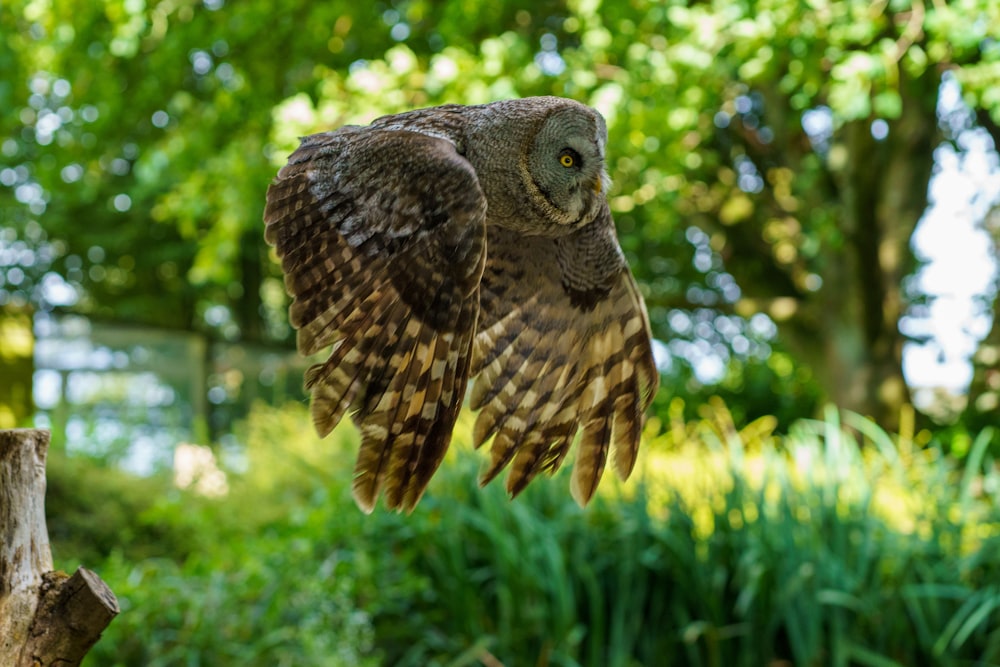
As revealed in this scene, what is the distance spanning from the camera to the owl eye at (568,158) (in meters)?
1.67

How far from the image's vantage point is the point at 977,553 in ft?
13.3

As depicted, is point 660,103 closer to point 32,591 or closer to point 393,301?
point 393,301

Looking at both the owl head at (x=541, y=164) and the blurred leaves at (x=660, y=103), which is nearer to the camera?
the owl head at (x=541, y=164)

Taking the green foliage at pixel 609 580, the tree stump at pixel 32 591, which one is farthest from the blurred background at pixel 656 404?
Result: the tree stump at pixel 32 591

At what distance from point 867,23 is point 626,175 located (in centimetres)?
166

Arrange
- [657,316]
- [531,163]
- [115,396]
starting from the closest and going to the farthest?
1. [531,163]
2. [115,396]
3. [657,316]

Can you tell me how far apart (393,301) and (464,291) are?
13cm

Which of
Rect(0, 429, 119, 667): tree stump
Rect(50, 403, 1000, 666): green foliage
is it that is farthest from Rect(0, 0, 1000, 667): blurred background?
Rect(0, 429, 119, 667): tree stump

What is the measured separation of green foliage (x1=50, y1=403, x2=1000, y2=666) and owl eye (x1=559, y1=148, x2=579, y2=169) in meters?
2.20

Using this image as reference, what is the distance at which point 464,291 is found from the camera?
150 centimetres

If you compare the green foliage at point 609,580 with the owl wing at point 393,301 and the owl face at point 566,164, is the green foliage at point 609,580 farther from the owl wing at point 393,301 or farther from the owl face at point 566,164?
the owl face at point 566,164

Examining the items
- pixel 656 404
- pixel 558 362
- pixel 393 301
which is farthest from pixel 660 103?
pixel 656 404

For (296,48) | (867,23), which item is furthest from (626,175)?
(296,48)

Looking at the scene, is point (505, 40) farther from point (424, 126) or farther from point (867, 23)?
point (424, 126)
